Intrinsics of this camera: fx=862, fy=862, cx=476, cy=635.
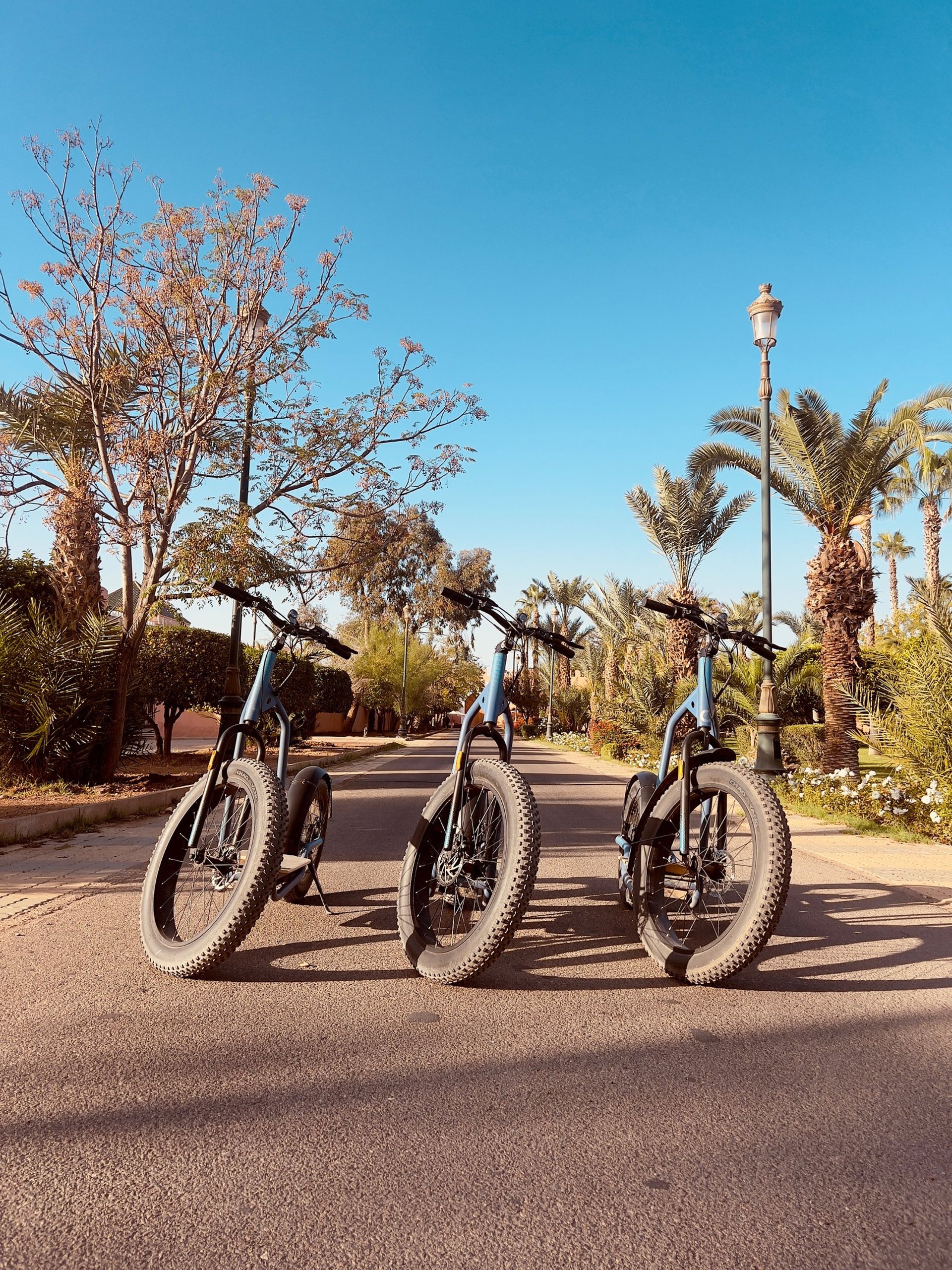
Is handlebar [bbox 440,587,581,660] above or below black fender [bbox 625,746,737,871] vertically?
above

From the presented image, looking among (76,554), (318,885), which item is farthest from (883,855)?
(76,554)

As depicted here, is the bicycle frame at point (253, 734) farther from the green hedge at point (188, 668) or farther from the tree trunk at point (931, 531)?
the tree trunk at point (931, 531)

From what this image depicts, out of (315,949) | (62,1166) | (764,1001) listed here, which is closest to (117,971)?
(315,949)

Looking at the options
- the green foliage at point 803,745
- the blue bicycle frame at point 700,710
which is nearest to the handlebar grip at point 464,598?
the blue bicycle frame at point 700,710

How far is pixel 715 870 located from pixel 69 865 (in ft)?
15.9

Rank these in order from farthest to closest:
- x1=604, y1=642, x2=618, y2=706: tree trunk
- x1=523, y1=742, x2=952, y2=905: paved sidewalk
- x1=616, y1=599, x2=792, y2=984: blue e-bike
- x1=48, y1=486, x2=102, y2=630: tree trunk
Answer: x1=604, y1=642, x2=618, y2=706: tree trunk
x1=48, y1=486, x2=102, y2=630: tree trunk
x1=523, y1=742, x2=952, y2=905: paved sidewalk
x1=616, y1=599, x2=792, y2=984: blue e-bike

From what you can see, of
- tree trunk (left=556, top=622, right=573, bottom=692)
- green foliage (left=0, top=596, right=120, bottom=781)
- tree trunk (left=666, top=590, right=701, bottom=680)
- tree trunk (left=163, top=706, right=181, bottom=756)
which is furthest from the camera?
tree trunk (left=556, top=622, right=573, bottom=692)

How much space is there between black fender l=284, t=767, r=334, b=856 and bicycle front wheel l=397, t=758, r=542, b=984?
0.92 meters

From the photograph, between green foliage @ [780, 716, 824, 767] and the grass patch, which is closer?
the grass patch

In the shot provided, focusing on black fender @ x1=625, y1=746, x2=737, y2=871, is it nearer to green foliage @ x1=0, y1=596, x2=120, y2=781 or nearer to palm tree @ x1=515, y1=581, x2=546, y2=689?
green foliage @ x1=0, y1=596, x2=120, y2=781

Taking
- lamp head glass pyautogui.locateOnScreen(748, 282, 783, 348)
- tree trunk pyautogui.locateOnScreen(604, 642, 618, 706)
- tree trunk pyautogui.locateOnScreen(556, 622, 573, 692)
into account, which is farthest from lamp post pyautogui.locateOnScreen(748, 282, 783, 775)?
tree trunk pyautogui.locateOnScreen(556, 622, 573, 692)

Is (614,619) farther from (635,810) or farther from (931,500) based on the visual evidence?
(635,810)

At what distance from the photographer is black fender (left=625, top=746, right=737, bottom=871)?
4.01 m

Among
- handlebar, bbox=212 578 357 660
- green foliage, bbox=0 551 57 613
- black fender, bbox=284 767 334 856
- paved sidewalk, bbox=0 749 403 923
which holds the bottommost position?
paved sidewalk, bbox=0 749 403 923
